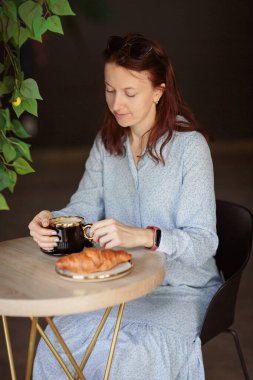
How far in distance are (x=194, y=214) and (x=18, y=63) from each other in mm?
780

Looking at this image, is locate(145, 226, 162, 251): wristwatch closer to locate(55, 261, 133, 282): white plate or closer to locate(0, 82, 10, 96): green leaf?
locate(55, 261, 133, 282): white plate

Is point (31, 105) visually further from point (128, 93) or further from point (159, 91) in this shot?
point (159, 91)

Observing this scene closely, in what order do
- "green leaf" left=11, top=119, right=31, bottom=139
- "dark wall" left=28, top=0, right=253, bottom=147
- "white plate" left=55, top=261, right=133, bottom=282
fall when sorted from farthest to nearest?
"dark wall" left=28, top=0, right=253, bottom=147 < "green leaf" left=11, top=119, right=31, bottom=139 < "white plate" left=55, top=261, right=133, bottom=282

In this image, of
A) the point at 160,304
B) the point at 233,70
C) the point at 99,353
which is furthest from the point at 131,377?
the point at 233,70

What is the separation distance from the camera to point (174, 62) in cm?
898

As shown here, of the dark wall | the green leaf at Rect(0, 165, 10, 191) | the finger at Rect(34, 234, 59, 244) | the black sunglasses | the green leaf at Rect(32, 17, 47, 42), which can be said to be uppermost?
the green leaf at Rect(32, 17, 47, 42)

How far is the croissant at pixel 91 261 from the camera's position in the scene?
5.98ft

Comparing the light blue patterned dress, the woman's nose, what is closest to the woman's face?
the woman's nose

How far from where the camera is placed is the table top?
164 centimetres

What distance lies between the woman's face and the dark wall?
226 inches

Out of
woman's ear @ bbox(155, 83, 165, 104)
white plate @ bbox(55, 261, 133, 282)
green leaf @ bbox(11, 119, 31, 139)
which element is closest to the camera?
white plate @ bbox(55, 261, 133, 282)

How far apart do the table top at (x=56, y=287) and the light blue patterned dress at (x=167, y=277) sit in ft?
0.82

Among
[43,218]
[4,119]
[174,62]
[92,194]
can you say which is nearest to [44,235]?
[43,218]

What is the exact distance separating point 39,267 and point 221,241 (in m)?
0.99
